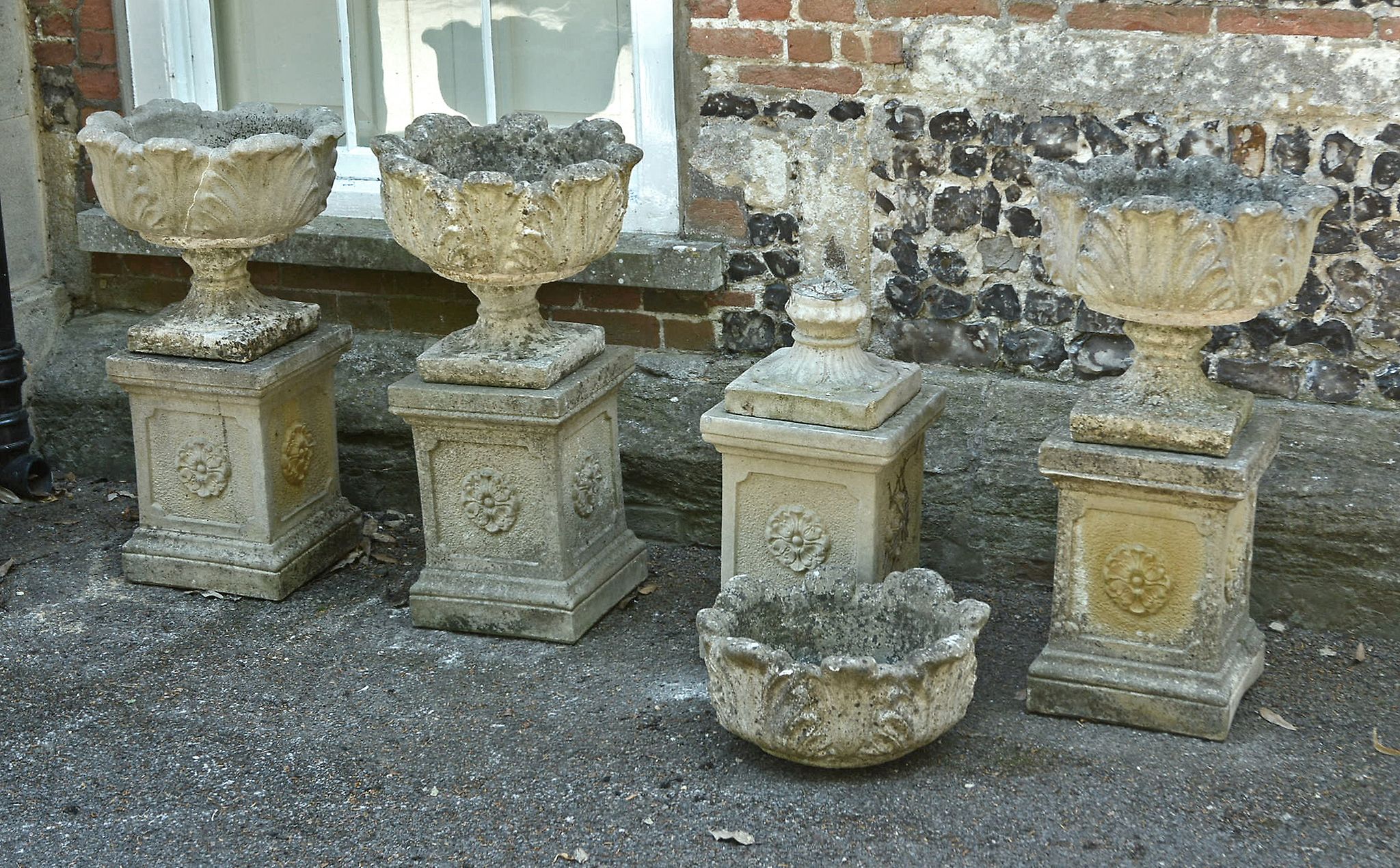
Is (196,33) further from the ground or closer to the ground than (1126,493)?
further from the ground

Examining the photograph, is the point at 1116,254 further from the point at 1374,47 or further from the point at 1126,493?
the point at 1374,47

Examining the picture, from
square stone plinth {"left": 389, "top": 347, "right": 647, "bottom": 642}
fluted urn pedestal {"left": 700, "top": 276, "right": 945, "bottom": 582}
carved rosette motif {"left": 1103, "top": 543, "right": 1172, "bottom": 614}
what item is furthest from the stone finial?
carved rosette motif {"left": 1103, "top": 543, "right": 1172, "bottom": 614}

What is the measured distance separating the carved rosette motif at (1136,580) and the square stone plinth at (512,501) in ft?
4.66

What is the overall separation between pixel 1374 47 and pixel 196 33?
3.63m

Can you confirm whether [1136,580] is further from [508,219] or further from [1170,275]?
[508,219]

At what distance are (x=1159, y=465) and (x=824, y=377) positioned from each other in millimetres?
819

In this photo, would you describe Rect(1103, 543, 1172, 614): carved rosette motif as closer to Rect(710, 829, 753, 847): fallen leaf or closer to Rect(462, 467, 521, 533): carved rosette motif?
Rect(710, 829, 753, 847): fallen leaf

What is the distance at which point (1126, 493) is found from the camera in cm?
371

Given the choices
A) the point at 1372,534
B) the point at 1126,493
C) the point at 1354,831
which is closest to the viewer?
the point at 1354,831

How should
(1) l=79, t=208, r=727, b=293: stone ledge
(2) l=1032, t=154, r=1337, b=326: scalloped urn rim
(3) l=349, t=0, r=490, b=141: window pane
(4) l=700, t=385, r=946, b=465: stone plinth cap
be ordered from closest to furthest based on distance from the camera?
1. (2) l=1032, t=154, r=1337, b=326: scalloped urn rim
2. (4) l=700, t=385, r=946, b=465: stone plinth cap
3. (1) l=79, t=208, r=727, b=293: stone ledge
4. (3) l=349, t=0, r=490, b=141: window pane

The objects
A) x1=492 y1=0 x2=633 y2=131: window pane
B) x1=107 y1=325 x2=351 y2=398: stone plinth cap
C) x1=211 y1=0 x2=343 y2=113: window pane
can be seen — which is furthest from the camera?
x1=211 y1=0 x2=343 y2=113: window pane

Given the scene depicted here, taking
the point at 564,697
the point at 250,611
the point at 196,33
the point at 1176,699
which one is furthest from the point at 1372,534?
the point at 196,33

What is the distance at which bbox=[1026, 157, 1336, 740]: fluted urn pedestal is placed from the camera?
3.48 meters

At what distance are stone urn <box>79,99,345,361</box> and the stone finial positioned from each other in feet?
4.64
